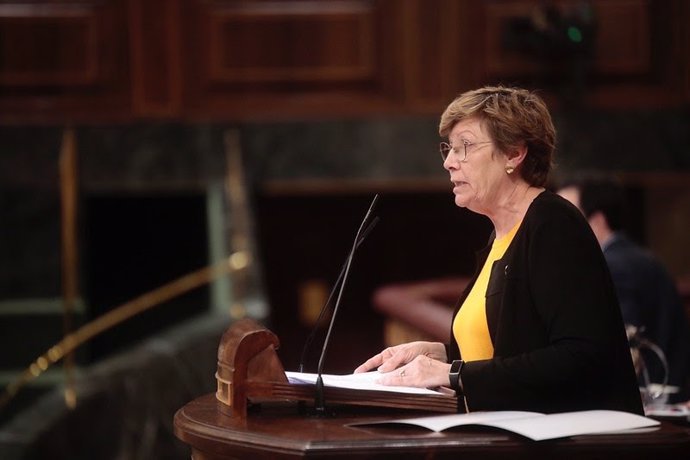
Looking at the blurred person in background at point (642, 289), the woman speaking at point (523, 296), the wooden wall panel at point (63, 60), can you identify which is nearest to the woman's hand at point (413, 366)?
the woman speaking at point (523, 296)

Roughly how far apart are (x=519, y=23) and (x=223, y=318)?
2221 mm

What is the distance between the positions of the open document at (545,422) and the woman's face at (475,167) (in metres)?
0.40

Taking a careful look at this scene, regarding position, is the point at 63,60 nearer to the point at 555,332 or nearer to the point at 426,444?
the point at 555,332

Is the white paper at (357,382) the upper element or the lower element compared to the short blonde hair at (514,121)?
lower

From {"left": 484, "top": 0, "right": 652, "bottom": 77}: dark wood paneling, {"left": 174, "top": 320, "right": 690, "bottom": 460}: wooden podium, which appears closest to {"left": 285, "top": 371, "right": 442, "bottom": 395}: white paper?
{"left": 174, "top": 320, "right": 690, "bottom": 460}: wooden podium

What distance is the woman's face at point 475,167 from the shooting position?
210 centimetres

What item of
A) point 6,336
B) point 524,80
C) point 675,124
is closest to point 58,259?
point 6,336

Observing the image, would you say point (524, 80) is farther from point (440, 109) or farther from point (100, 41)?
point (100, 41)

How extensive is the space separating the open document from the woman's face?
15.7 inches

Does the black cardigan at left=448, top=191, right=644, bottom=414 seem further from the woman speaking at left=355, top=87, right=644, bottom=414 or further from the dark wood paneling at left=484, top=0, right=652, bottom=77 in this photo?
the dark wood paneling at left=484, top=0, right=652, bottom=77

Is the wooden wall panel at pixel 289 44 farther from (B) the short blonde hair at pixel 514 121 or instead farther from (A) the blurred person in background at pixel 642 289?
(B) the short blonde hair at pixel 514 121

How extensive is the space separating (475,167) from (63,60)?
477 centimetres

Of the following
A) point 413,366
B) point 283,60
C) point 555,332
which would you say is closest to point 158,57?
point 283,60

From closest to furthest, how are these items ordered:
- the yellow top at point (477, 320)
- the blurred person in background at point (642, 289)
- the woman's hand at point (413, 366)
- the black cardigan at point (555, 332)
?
the black cardigan at point (555, 332) → the woman's hand at point (413, 366) → the yellow top at point (477, 320) → the blurred person in background at point (642, 289)
